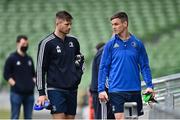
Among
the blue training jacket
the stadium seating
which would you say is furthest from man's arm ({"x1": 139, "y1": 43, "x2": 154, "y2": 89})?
the stadium seating

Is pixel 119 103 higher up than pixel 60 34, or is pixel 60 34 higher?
pixel 60 34

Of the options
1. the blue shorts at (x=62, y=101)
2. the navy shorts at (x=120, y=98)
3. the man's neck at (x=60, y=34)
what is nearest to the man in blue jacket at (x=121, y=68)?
the navy shorts at (x=120, y=98)

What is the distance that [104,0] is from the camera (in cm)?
3534

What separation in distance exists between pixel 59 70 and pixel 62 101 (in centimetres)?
39

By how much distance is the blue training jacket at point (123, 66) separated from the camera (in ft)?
28.0

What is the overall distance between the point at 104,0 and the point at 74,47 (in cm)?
2653

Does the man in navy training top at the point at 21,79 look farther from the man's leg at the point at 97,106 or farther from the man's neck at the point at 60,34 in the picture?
the man's neck at the point at 60,34

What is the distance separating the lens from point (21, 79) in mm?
14352

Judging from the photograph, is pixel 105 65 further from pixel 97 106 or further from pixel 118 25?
pixel 97 106

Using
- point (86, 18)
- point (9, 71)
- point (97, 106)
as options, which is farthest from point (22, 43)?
point (86, 18)

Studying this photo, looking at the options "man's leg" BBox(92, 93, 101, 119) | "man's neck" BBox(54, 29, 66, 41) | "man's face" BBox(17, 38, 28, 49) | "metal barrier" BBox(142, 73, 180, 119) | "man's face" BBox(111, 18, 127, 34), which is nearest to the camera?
"man's face" BBox(111, 18, 127, 34)

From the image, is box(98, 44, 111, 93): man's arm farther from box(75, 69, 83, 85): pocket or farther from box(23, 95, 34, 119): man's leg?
box(23, 95, 34, 119): man's leg

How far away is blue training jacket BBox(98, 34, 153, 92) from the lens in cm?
853

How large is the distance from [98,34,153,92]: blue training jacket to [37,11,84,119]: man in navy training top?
45 cm
